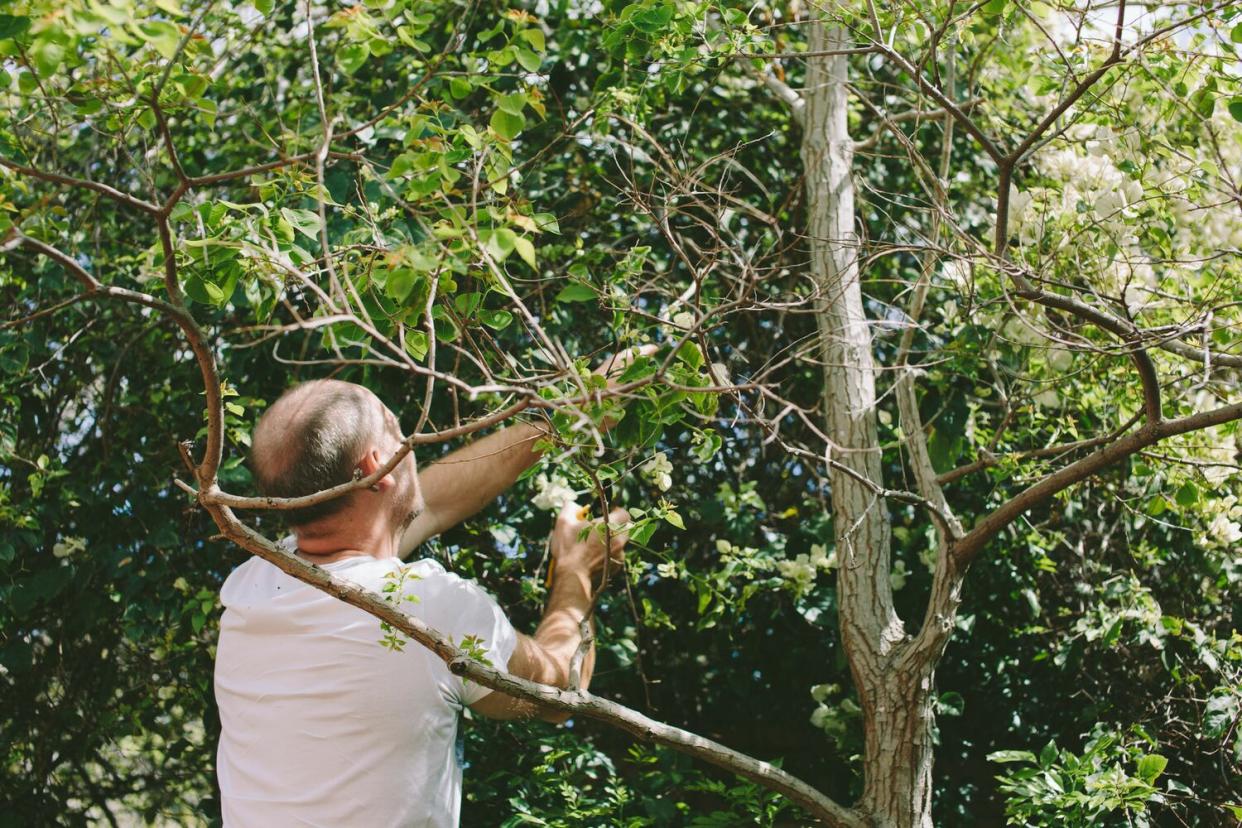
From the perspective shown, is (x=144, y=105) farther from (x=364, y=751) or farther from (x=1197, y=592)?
(x=1197, y=592)

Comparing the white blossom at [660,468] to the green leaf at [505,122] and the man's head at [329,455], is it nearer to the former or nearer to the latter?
the man's head at [329,455]

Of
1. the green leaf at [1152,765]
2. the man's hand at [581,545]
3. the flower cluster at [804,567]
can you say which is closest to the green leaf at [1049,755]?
the green leaf at [1152,765]

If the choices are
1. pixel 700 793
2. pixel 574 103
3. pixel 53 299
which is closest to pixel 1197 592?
pixel 700 793

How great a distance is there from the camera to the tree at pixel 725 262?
2.02 metres

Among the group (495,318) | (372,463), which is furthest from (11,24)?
(372,463)

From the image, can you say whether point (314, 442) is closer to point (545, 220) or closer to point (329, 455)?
point (329, 455)

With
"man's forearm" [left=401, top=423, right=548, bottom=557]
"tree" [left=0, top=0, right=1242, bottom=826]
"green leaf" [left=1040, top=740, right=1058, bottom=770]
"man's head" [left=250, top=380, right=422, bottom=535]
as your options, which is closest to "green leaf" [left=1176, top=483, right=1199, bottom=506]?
"tree" [left=0, top=0, right=1242, bottom=826]

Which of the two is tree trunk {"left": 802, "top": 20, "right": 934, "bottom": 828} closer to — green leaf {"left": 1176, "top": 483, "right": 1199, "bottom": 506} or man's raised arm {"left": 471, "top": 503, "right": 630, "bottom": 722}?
man's raised arm {"left": 471, "top": 503, "right": 630, "bottom": 722}

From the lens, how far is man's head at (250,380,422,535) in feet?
7.72

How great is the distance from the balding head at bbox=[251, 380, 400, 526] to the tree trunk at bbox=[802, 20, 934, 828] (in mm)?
943

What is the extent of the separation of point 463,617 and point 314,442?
1.52ft

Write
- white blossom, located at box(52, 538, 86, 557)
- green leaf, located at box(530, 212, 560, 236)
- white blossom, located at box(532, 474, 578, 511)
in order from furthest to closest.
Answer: white blossom, located at box(52, 538, 86, 557)
white blossom, located at box(532, 474, 578, 511)
green leaf, located at box(530, 212, 560, 236)

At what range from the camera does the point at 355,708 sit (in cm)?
222

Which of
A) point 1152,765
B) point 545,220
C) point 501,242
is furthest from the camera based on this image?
point 1152,765
